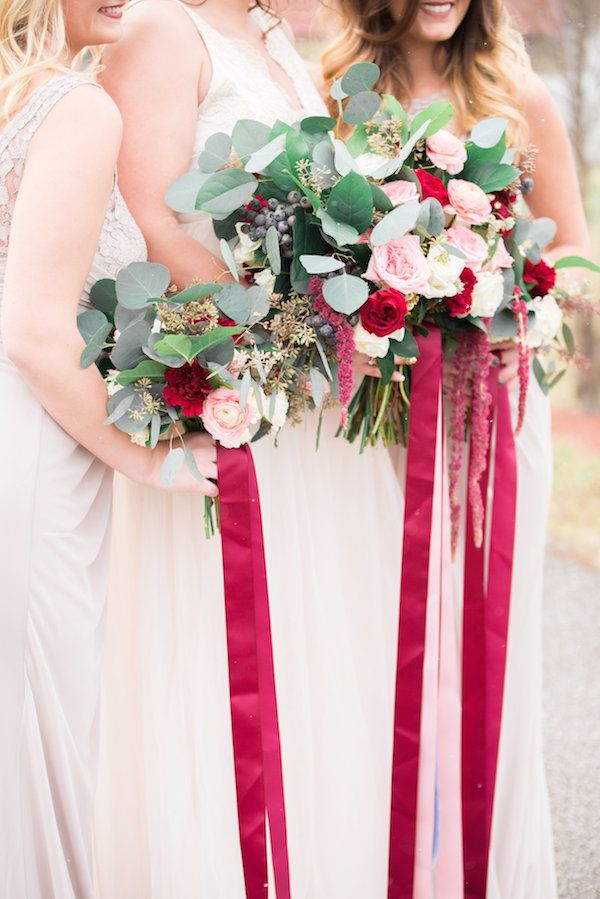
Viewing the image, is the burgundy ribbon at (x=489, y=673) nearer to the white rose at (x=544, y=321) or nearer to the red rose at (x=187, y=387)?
the white rose at (x=544, y=321)

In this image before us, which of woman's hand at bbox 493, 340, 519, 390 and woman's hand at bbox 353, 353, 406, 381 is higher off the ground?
woman's hand at bbox 493, 340, 519, 390

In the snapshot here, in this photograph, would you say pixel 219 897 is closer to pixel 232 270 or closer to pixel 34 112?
pixel 232 270

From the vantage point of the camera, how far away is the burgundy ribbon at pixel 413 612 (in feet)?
7.39

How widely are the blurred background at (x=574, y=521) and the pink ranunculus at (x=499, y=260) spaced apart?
1.40ft

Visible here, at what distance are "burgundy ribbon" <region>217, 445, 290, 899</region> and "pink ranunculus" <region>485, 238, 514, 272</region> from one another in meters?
0.69

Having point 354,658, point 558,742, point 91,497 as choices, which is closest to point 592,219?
point 558,742

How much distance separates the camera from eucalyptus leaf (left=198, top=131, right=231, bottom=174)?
1.98m

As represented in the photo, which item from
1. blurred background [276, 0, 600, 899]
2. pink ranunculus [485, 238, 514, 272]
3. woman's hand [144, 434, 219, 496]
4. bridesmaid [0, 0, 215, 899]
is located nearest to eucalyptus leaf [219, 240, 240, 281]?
bridesmaid [0, 0, 215, 899]

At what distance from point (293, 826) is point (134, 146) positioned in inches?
64.1

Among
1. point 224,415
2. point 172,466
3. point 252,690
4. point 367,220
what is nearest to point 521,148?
point 367,220

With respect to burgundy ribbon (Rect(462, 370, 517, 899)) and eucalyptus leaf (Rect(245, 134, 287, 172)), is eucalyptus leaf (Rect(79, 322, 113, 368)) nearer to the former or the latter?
eucalyptus leaf (Rect(245, 134, 287, 172))

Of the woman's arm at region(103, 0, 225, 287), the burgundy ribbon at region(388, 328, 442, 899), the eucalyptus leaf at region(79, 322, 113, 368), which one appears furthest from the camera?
the burgundy ribbon at region(388, 328, 442, 899)

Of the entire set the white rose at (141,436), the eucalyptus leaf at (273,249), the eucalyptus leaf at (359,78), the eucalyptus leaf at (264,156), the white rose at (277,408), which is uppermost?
the eucalyptus leaf at (359,78)

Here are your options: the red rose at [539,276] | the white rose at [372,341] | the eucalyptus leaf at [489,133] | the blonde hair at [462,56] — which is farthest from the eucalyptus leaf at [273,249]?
the blonde hair at [462,56]
